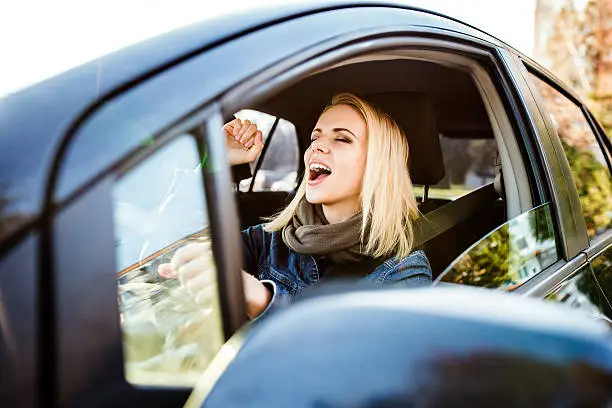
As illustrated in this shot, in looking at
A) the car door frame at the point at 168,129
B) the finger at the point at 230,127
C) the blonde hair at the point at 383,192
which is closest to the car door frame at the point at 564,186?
the blonde hair at the point at 383,192

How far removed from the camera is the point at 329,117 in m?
2.28

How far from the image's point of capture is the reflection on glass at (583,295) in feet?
5.53

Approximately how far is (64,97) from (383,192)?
146 centimetres

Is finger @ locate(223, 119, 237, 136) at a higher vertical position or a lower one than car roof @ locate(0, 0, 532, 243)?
higher

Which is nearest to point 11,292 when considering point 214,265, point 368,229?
point 214,265

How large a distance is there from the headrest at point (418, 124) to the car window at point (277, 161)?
822 mm

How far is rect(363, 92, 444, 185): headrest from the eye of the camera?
2504mm

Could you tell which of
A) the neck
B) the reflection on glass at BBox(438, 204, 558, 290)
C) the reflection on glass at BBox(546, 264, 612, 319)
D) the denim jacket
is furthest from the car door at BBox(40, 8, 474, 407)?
the neck

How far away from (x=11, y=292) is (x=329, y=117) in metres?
1.69

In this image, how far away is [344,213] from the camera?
2.25m

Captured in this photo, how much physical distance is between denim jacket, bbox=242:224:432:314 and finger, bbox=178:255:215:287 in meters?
0.70

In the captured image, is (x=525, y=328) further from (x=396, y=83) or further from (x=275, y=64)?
(x=396, y=83)

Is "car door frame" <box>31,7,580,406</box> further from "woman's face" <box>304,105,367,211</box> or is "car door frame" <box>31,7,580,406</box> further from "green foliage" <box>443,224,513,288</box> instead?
"woman's face" <box>304,105,367,211</box>

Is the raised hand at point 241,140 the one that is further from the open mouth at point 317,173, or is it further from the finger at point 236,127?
the open mouth at point 317,173
